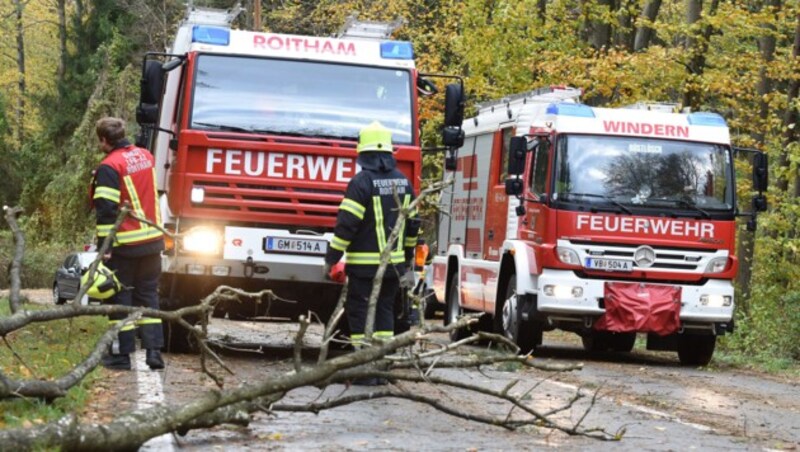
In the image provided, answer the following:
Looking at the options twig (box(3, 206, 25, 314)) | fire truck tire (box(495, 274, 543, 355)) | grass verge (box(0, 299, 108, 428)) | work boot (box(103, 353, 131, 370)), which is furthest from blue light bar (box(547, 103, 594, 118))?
twig (box(3, 206, 25, 314))


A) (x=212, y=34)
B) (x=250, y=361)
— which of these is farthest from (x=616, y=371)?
(x=212, y=34)

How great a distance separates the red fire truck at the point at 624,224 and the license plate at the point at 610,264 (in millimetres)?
11

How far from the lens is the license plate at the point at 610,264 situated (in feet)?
56.7

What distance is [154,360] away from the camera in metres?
12.4

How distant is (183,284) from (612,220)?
5.29 meters

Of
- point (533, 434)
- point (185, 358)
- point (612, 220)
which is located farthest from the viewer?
point (612, 220)

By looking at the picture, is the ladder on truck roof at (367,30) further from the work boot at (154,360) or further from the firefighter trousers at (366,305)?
the work boot at (154,360)

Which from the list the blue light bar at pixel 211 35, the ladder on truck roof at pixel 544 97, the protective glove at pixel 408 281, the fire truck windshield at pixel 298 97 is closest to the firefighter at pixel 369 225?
the protective glove at pixel 408 281

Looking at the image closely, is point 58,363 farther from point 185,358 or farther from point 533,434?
point 533,434

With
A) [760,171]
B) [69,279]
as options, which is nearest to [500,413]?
[760,171]

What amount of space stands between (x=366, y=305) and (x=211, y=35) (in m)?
4.14

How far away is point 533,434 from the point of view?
362 inches

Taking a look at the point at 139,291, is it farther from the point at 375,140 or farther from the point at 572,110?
the point at 572,110

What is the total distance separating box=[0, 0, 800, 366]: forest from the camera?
25.0 meters
